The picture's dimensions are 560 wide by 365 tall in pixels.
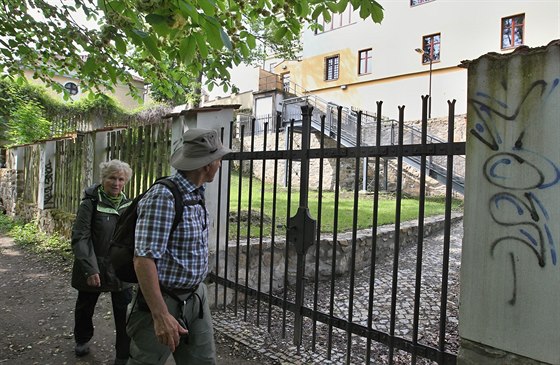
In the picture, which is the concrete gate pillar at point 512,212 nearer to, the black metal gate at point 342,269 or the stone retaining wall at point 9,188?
the black metal gate at point 342,269

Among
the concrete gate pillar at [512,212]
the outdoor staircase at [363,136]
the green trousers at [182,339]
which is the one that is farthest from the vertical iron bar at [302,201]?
the outdoor staircase at [363,136]

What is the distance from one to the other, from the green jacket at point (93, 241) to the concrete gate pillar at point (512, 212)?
2645 millimetres

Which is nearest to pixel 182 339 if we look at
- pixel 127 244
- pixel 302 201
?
pixel 127 244

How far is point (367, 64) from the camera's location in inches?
926

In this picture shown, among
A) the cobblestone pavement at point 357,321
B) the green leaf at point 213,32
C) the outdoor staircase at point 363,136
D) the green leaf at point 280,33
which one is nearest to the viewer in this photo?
the green leaf at point 213,32

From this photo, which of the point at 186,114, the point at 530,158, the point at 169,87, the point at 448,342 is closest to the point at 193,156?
the point at 530,158

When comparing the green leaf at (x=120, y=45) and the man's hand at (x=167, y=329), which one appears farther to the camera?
the green leaf at (x=120, y=45)

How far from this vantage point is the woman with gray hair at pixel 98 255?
3.20 m

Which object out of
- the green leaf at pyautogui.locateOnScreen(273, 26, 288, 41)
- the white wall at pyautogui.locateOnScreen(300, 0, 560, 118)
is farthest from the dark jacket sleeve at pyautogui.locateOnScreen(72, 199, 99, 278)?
the white wall at pyautogui.locateOnScreen(300, 0, 560, 118)

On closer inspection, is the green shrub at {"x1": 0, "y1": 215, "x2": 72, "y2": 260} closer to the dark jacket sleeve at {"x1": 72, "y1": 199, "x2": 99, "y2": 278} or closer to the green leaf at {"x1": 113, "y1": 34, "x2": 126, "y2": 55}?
the dark jacket sleeve at {"x1": 72, "y1": 199, "x2": 99, "y2": 278}

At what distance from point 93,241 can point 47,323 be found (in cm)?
169

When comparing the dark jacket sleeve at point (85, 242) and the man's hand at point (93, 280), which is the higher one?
the dark jacket sleeve at point (85, 242)

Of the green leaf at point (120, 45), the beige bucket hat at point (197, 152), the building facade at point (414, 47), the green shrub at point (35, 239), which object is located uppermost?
the building facade at point (414, 47)

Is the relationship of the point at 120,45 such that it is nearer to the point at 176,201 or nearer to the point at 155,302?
the point at 176,201
